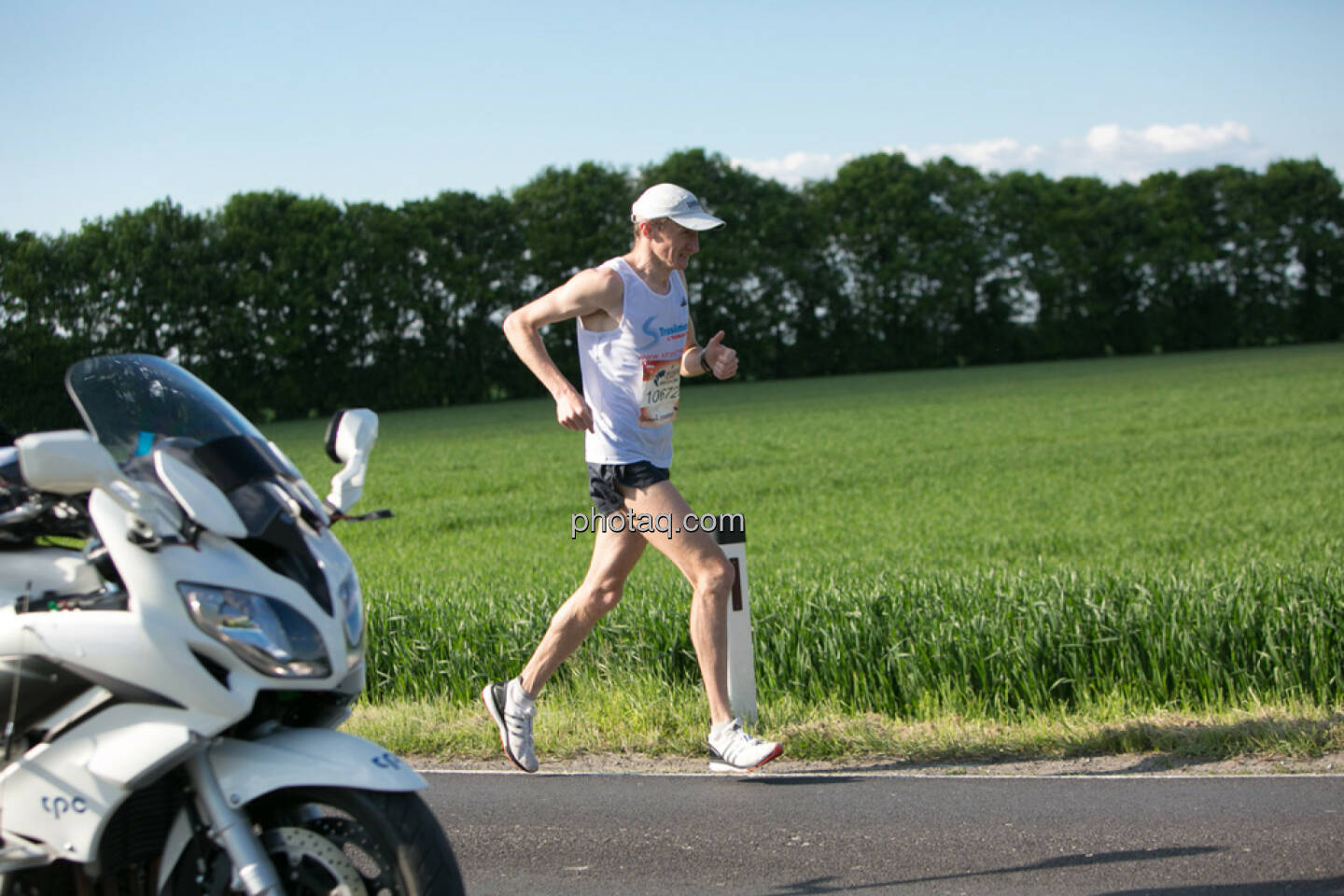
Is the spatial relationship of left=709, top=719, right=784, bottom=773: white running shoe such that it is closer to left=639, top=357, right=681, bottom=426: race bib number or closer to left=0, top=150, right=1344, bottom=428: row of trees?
left=639, top=357, right=681, bottom=426: race bib number

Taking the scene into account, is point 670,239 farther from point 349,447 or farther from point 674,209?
point 349,447

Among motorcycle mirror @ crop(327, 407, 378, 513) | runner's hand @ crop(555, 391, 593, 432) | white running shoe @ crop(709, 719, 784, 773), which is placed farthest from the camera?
white running shoe @ crop(709, 719, 784, 773)

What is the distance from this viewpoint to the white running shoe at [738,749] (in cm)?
498

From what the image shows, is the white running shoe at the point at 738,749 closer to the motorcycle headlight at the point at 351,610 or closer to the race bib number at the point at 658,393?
the race bib number at the point at 658,393

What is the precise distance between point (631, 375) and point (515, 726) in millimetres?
1478

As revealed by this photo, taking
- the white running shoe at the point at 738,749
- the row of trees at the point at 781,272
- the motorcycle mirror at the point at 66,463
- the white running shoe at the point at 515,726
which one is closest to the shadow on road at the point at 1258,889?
the white running shoe at the point at 738,749

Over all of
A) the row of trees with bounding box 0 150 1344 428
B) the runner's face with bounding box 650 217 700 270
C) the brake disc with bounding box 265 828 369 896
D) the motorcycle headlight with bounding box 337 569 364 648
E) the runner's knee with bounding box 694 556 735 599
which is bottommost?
the brake disc with bounding box 265 828 369 896

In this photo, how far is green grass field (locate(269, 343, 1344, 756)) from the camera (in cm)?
607

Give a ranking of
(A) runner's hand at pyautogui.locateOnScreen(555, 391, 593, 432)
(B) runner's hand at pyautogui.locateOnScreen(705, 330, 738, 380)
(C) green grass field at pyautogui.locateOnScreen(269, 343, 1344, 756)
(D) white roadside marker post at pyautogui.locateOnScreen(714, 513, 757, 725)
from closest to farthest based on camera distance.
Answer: (A) runner's hand at pyautogui.locateOnScreen(555, 391, 593, 432), (B) runner's hand at pyautogui.locateOnScreen(705, 330, 738, 380), (D) white roadside marker post at pyautogui.locateOnScreen(714, 513, 757, 725), (C) green grass field at pyautogui.locateOnScreen(269, 343, 1344, 756)

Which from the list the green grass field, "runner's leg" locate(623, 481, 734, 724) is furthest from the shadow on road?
"runner's leg" locate(623, 481, 734, 724)

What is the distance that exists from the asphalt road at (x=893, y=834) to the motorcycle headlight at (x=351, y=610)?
4.50ft

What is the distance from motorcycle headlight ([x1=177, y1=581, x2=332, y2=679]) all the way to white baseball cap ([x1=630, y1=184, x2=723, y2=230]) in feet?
8.91

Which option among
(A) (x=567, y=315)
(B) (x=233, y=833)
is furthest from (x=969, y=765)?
(B) (x=233, y=833)

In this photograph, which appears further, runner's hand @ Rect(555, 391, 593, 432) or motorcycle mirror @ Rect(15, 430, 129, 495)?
runner's hand @ Rect(555, 391, 593, 432)
